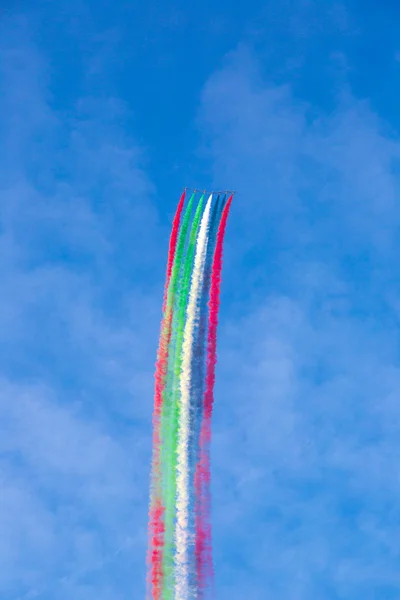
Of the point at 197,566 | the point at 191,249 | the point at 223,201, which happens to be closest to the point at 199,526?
the point at 197,566

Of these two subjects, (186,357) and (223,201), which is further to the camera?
(223,201)

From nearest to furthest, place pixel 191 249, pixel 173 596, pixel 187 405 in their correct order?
pixel 173 596, pixel 187 405, pixel 191 249

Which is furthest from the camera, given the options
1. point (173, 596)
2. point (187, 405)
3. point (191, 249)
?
point (191, 249)

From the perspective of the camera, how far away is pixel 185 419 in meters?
50.7

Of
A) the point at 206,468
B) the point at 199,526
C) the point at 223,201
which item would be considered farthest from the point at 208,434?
the point at 223,201

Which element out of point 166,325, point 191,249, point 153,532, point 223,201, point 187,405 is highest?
point 223,201

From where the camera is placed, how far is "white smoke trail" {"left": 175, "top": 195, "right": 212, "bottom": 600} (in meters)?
48.1

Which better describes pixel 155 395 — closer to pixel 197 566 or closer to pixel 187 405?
pixel 187 405

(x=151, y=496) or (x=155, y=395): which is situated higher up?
(x=155, y=395)

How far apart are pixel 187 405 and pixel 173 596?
1028cm

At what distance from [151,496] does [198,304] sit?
11432 millimetres

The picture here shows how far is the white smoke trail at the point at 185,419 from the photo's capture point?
4812 centimetres

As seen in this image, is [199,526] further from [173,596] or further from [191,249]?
[191,249]

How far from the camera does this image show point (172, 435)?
5044 centimetres
